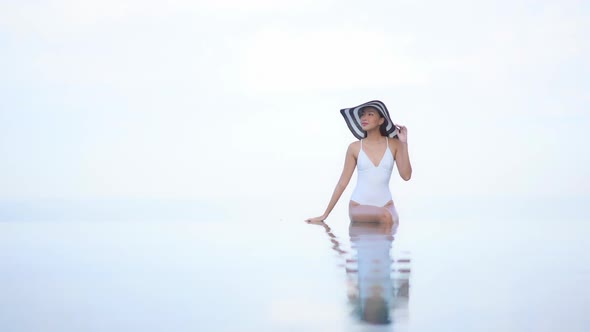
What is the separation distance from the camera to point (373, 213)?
41.0ft

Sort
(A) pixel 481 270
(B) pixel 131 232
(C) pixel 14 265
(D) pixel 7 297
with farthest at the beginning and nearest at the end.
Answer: (B) pixel 131 232 → (C) pixel 14 265 → (A) pixel 481 270 → (D) pixel 7 297

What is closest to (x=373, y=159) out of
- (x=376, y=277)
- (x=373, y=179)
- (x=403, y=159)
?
(x=373, y=179)

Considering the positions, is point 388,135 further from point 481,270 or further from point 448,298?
point 448,298

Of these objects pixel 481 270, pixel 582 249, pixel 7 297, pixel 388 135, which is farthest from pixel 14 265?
pixel 582 249

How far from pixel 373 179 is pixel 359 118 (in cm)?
96

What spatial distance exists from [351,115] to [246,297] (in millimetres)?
6753

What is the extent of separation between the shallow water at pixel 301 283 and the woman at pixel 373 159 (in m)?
0.60

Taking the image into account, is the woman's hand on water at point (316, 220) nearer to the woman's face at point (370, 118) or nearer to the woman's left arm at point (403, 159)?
the woman's left arm at point (403, 159)

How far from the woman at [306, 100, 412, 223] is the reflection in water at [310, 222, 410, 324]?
1272 mm

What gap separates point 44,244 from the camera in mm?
11672

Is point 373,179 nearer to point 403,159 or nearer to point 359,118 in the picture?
point 403,159

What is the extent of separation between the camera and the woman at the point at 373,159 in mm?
12109

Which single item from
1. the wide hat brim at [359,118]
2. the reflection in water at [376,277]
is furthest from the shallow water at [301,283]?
the wide hat brim at [359,118]

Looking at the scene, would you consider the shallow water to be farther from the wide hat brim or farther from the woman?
the wide hat brim
